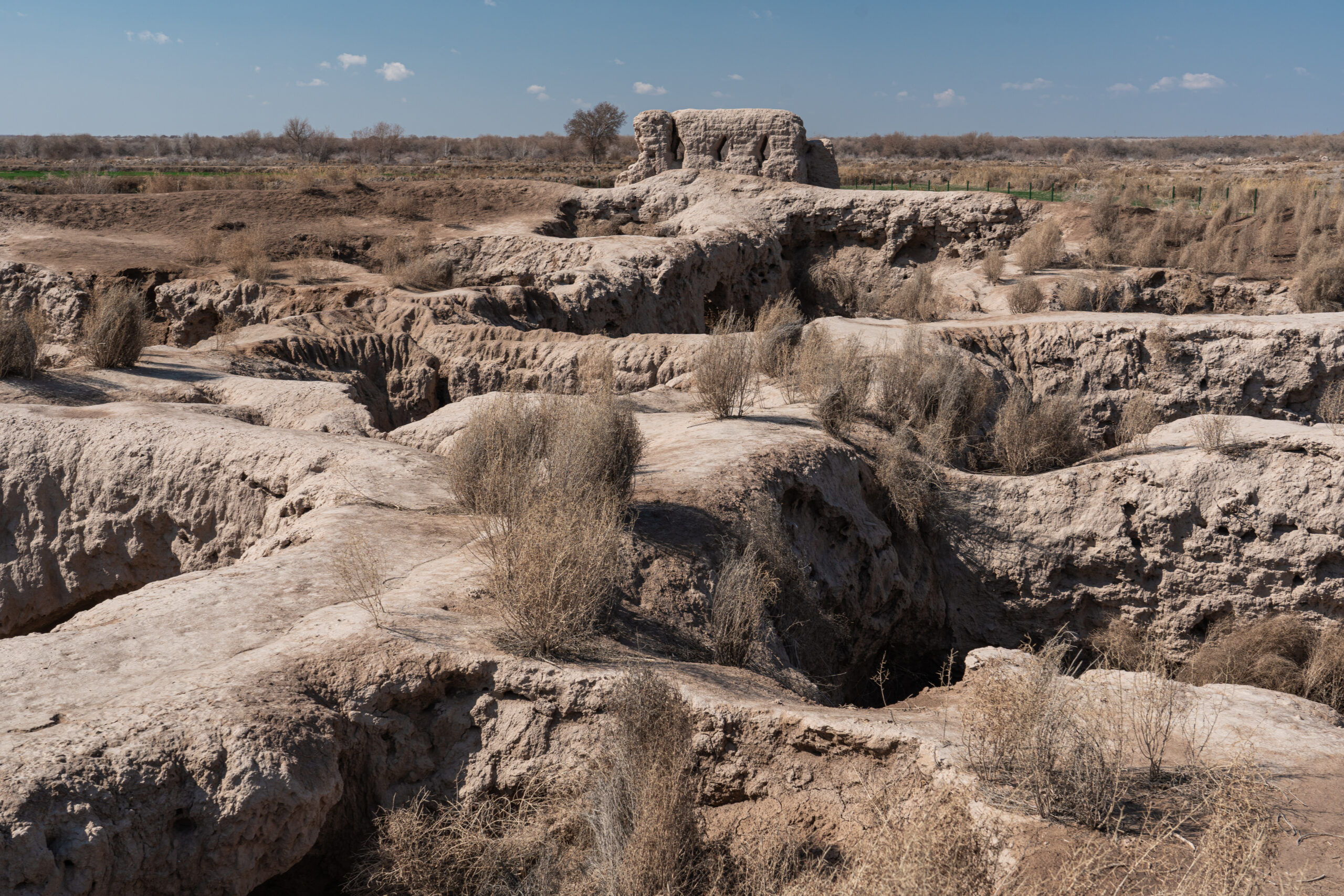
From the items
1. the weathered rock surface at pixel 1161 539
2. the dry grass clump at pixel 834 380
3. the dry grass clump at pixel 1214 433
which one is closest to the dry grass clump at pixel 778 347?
the dry grass clump at pixel 834 380

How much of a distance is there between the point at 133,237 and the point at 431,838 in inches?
730

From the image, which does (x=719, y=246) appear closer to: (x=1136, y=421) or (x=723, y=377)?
(x=1136, y=421)

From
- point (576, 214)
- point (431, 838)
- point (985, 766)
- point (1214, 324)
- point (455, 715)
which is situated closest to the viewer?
point (985, 766)

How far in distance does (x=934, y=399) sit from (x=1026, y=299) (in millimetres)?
7208

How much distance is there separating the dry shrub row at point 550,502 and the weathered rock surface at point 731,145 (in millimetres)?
15479

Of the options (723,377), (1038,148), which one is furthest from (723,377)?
(1038,148)

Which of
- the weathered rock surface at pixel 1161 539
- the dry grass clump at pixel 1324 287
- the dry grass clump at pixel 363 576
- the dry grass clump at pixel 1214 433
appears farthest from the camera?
the dry grass clump at pixel 1324 287

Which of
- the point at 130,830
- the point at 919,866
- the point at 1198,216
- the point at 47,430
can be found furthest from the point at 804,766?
the point at 1198,216

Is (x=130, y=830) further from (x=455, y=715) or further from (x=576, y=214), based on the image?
(x=576, y=214)

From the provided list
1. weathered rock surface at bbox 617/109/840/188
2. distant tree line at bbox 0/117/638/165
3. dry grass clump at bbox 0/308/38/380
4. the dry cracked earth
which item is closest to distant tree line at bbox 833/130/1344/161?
distant tree line at bbox 0/117/638/165

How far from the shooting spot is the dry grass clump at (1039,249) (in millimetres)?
18688

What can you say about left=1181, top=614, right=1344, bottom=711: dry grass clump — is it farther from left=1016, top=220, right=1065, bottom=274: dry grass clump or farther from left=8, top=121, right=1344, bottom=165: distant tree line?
left=8, top=121, right=1344, bottom=165: distant tree line

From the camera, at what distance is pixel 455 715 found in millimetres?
4254

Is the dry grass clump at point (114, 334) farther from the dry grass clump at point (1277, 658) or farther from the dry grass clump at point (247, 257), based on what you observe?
the dry grass clump at point (1277, 658)
